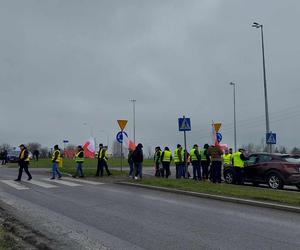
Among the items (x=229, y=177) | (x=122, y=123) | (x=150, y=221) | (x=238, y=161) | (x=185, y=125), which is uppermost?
(x=122, y=123)

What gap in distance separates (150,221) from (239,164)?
11.5 m

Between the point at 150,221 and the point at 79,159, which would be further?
the point at 79,159

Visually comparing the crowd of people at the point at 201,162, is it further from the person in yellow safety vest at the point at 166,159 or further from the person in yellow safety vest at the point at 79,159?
the person in yellow safety vest at the point at 79,159

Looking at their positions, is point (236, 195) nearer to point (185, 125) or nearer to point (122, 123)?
point (185, 125)

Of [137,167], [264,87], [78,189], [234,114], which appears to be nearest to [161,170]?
[137,167]

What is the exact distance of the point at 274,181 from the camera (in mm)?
19750

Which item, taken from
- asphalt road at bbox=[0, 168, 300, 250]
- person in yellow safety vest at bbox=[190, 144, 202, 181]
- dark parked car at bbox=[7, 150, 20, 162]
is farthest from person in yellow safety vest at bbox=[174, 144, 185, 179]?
dark parked car at bbox=[7, 150, 20, 162]

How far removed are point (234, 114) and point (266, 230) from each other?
4366 cm

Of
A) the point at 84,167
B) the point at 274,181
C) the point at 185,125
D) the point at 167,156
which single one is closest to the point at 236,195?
the point at 274,181

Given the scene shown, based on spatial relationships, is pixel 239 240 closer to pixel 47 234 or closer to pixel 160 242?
pixel 160 242

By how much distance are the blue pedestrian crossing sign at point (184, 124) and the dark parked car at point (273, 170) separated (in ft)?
9.43

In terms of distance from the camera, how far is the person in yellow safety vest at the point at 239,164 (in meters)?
21.0

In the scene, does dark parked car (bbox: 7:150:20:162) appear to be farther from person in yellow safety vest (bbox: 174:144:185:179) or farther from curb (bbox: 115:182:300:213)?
curb (bbox: 115:182:300:213)

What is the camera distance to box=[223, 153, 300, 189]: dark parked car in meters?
19.2
